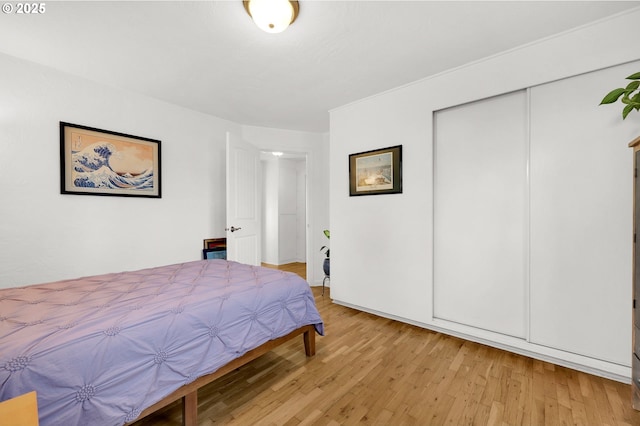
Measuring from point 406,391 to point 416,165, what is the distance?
205cm

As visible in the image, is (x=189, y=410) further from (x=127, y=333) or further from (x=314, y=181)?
(x=314, y=181)

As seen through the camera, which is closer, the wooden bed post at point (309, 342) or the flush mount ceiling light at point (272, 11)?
the flush mount ceiling light at point (272, 11)

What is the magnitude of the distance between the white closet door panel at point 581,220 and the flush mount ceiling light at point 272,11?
2.05 m

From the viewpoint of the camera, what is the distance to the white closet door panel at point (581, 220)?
1881 millimetres

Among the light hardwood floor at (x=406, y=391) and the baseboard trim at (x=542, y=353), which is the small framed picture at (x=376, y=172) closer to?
the baseboard trim at (x=542, y=353)

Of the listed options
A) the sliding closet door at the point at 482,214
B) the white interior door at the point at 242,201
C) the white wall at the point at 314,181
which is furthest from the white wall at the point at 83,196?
the sliding closet door at the point at 482,214

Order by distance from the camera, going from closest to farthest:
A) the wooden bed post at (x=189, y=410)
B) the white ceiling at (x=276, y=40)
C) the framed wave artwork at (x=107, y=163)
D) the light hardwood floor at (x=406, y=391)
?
the wooden bed post at (x=189, y=410) < the light hardwood floor at (x=406, y=391) < the white ceiling at (x=276, y=40) < the framed wave artwork at (x=107, y=163)

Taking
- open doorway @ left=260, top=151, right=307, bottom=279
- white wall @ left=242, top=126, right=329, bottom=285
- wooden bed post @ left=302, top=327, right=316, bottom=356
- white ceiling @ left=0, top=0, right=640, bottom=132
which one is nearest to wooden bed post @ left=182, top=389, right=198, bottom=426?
wooden bed post @ left=302, top=327, right=316, bottom=356

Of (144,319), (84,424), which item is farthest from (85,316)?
(84,424)

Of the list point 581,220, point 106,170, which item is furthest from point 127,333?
point 581,220

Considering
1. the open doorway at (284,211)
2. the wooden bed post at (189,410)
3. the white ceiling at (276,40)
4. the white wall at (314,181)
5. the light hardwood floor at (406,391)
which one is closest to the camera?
the wooden bed post at (189,410)

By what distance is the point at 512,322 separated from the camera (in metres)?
2.33

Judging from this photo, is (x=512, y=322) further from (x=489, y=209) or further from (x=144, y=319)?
(x=144, y=319)

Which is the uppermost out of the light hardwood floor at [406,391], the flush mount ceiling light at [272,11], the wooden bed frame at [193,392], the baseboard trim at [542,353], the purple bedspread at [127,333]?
the flush mount ceiling light at [272,11]
